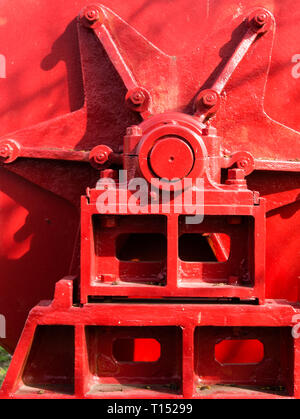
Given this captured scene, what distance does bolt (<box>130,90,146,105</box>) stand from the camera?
9.14ft

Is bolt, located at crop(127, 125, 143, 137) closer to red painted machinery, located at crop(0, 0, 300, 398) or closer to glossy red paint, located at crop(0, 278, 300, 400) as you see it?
red painted machinery, located at crop(0, 0, 300, 398)

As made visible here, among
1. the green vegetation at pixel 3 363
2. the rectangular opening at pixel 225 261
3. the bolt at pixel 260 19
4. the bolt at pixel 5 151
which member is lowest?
the green vegetation at pixel 3 363

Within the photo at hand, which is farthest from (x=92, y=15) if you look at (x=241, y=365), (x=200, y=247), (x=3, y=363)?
(x=3, y=363)

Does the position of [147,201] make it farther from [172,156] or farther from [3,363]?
[3,363]

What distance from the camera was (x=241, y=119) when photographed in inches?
118

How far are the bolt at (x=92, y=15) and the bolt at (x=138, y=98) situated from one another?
581 mm

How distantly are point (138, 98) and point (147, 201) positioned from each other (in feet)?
2.22

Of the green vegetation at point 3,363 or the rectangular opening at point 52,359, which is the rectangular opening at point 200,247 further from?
the green vegetation at point 3,363

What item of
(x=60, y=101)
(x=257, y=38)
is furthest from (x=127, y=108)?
(x=257, y=38)

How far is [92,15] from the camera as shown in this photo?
2.95 m

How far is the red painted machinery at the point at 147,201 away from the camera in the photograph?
248 cm

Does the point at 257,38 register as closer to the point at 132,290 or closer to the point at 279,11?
the point at 279,11

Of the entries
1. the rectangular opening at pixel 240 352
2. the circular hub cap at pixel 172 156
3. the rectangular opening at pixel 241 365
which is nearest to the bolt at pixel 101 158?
the circular hub cap at pixel 172 156

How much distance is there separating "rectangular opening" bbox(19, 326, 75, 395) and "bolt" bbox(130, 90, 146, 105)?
136 cm
